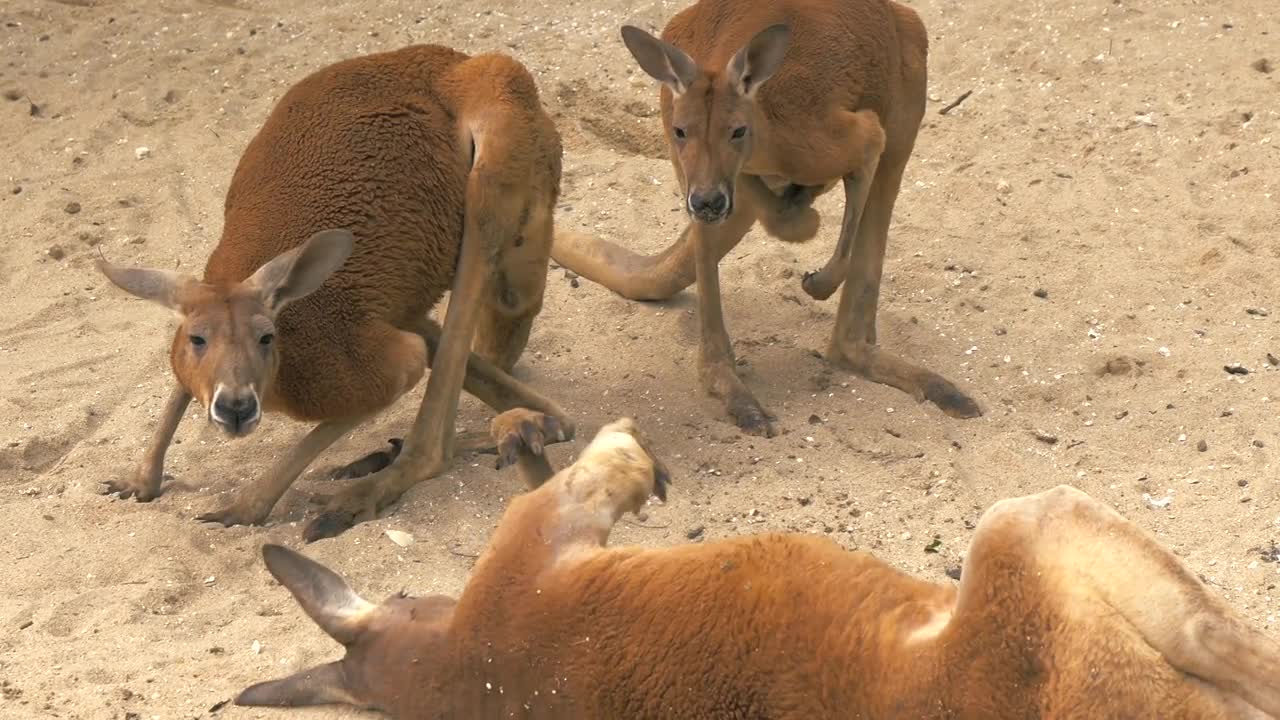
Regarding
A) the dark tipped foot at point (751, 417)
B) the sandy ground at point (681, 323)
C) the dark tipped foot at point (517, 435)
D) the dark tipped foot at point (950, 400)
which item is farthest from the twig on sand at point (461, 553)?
the dark tipped foot at point (950, 400)

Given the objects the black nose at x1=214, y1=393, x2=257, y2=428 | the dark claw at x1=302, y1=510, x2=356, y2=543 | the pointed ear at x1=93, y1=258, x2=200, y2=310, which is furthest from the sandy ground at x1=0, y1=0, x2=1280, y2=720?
the pointed ear at x1=93, y1=258, x2=200, y2=310

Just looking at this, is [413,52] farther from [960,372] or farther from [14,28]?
[14,28]

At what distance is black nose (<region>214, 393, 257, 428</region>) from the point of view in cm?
530

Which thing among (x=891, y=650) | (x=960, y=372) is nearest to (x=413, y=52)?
(x=960, y=372)

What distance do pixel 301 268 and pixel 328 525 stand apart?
91 cm

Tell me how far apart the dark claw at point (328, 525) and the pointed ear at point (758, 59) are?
2295 millimetres

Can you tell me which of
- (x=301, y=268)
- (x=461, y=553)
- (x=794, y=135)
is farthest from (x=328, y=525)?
Result: (x=794, y=135)

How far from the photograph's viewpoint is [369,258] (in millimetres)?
5977

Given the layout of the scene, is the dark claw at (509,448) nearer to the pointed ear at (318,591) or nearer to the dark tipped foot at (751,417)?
the pointed ear at (318,591)

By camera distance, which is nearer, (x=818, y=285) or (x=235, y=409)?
(x=235, y=409)

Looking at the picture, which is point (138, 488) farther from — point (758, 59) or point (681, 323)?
point (758, 59)

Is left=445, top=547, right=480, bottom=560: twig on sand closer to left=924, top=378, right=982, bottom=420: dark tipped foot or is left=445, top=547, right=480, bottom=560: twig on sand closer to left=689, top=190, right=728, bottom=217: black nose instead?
left=689, top=190, right=728, bottom=217: black nose

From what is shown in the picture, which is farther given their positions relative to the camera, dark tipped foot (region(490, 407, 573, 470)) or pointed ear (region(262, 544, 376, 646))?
dark tipped foot (region(490, 407, 573, 470))

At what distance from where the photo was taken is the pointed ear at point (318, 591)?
13.2 ft
